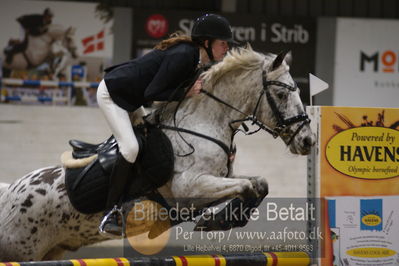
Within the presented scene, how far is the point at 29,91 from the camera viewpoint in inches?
265

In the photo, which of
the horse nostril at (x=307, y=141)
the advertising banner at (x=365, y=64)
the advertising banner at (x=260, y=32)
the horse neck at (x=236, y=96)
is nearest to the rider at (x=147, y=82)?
the horse neck at (x=236, y=96)

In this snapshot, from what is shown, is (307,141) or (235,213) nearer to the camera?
(307,141)

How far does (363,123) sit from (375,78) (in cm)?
379

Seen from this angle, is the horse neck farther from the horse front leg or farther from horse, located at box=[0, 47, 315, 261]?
the horse front leg

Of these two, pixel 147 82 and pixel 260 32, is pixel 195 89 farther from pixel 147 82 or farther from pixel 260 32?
pixel 260 32

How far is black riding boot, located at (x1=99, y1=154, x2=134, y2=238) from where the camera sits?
3.34 m

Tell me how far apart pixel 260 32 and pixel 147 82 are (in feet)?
13.2

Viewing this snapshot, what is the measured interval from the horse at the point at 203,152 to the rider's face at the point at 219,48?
32 mm

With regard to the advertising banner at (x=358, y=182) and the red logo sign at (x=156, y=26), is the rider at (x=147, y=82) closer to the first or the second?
the advertising banner at (x=358, y=182)

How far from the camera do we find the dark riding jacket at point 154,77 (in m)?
3.26

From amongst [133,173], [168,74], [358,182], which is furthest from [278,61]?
[133,173]

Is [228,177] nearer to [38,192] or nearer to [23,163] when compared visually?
[38,192]

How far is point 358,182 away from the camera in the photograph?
139 inches

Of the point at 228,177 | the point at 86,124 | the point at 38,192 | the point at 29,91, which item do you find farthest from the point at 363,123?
the point at 29,91
